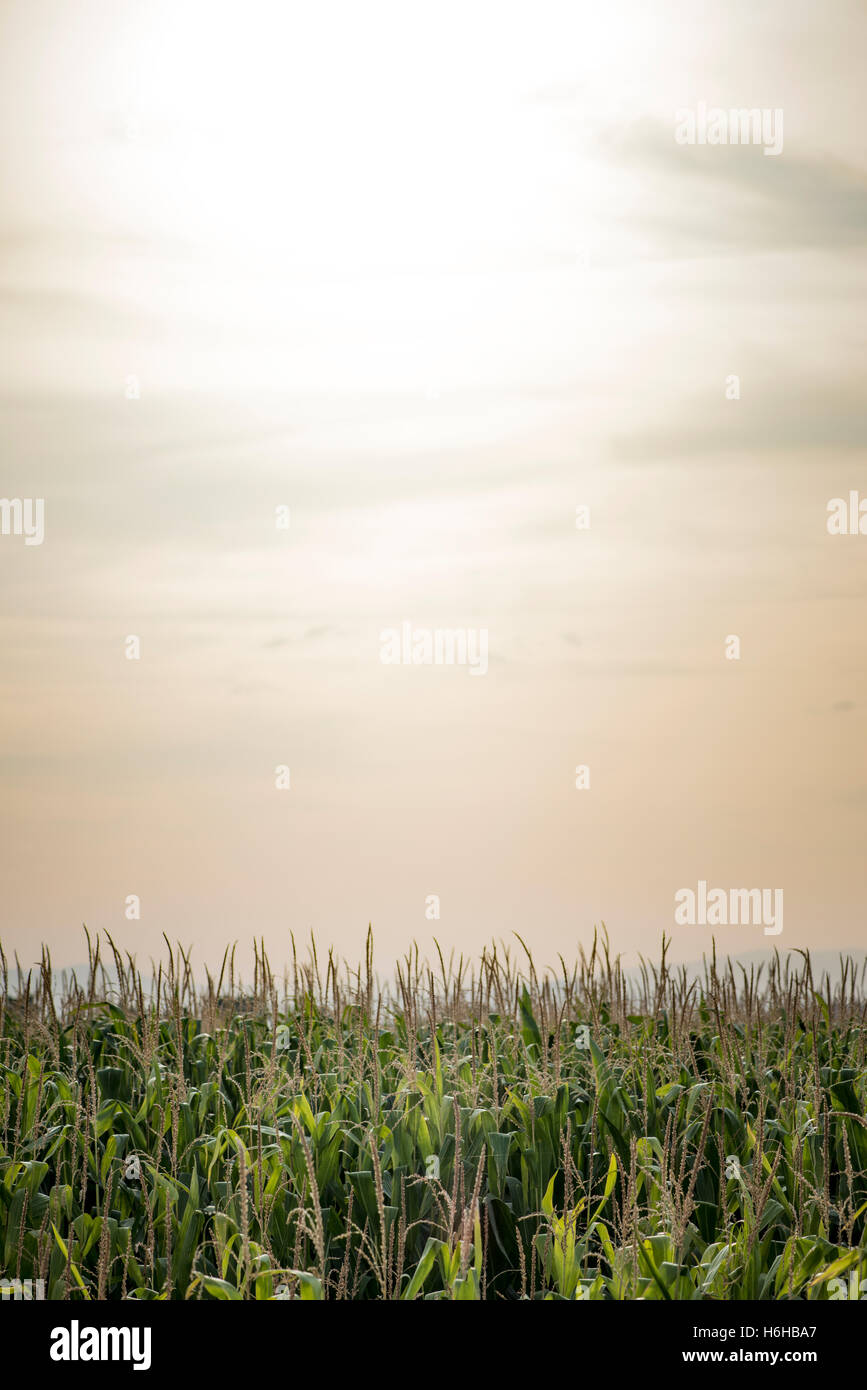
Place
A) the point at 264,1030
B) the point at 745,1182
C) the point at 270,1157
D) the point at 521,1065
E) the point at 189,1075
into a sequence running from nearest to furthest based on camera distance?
the point at 745,1182 < the point at 270,1157 < the point at 521,1065 < the point at 189,1075 < the point at 264,1030

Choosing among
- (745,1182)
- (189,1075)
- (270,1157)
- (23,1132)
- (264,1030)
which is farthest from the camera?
(264,1030)

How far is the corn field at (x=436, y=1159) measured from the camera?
4000 mm

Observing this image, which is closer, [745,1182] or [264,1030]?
[745,1182]

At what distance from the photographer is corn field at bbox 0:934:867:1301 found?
4.00 meters

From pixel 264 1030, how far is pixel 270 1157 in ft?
10.7

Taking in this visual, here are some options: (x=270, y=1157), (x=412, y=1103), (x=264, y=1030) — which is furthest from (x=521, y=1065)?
(x=264, y=1030)

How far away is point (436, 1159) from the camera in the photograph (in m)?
4.54

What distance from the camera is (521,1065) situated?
20.0 feet
